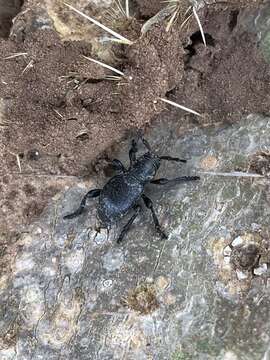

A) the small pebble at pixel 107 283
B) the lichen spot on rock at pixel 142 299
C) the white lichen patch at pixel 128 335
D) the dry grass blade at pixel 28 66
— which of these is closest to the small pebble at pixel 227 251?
the lichen spot on rock at pixel 142 299

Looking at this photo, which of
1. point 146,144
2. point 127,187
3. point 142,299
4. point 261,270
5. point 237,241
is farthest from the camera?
point 127,187

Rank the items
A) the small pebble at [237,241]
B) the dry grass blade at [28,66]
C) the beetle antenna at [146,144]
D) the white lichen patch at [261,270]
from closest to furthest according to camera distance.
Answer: the white lichen patch at [261,270], the small pebble at [237,241], the dry grass blade at [28,66], the beetle antenna at [146,144]

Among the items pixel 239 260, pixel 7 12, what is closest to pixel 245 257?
pixel 239 260

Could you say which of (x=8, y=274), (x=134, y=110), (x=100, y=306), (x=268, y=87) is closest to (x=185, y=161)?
(x=134, y=110)

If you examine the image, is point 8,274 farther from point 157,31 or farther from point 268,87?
point 268,87

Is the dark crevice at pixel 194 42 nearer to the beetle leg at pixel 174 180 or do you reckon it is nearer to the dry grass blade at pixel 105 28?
the dry grass blade at pixel 105 28

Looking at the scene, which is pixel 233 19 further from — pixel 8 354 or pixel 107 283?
pixel 8 354

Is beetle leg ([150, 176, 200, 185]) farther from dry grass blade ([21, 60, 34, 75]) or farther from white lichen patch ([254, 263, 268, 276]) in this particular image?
dry grass blade ([21, 60, 34, 75])
